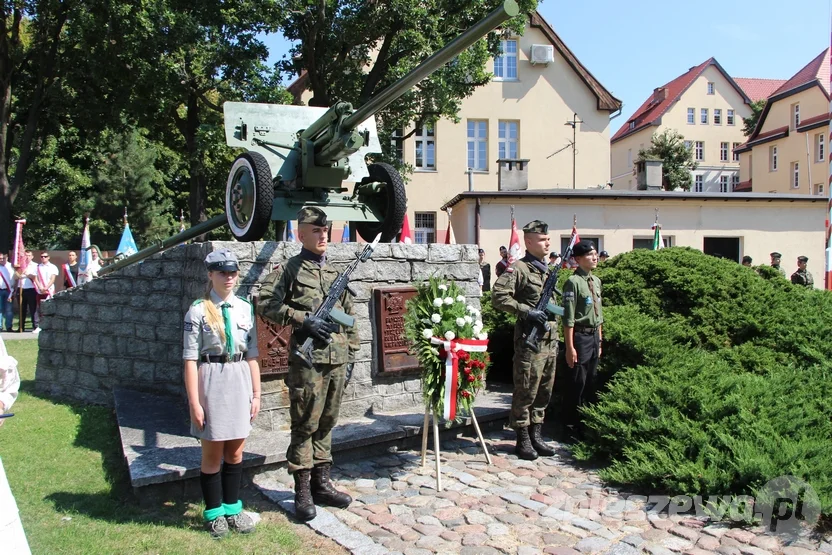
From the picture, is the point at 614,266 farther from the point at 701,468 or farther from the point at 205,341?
the point at 205,341

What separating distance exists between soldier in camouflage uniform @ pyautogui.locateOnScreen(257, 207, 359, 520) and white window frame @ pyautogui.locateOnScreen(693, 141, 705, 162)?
179 feet

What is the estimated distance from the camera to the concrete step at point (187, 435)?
15.7 feet

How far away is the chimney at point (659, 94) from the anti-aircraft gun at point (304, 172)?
Result: 53017 millimetres

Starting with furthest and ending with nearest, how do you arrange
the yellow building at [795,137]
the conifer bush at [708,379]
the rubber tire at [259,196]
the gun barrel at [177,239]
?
1. the yellow building at [795,137]
2. the gun barrel at [177,239]
3. the rubber tire at [259,196]
4. the conifer bush at [708,379]

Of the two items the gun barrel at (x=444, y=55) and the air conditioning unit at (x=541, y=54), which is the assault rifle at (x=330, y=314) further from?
the air conditioning unit at (x=541, y=54)

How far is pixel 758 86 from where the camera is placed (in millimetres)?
62219

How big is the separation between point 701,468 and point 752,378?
1.51m

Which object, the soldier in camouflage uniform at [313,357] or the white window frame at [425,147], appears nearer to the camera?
the soldier in camouflage uniform at [313,357]

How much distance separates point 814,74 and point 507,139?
2262cm

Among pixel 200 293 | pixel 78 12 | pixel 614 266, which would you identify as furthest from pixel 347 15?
pixel 200 293

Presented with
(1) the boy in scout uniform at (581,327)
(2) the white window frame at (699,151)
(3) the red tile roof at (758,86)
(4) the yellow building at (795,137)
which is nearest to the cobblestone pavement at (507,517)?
(1) the boy in scout uniform at (581,327)

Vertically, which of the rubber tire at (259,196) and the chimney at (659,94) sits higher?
the chimney at (659,94)

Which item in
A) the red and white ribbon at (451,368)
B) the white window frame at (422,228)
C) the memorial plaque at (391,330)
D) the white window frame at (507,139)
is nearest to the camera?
the red and white ribbon at (451,368)

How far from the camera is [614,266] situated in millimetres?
8266
